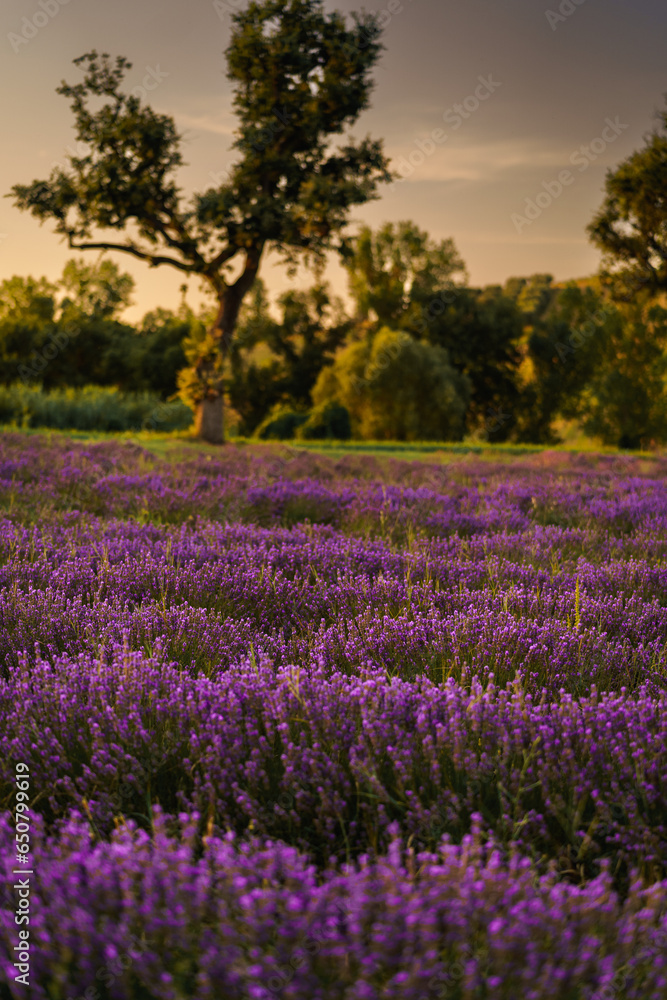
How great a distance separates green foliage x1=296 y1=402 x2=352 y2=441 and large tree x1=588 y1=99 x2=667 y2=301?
15051 mm

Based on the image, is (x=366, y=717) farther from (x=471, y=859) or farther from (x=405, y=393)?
(x=405, y=393)

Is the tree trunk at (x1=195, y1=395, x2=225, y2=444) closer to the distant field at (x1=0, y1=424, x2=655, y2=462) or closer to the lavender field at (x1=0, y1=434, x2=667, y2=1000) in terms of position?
the distant field at (x1=0, y1=424, x2=655, y2=462)

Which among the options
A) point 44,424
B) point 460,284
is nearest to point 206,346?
point 44,424

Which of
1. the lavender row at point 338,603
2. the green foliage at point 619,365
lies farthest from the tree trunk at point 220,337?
the green foliage at point 619,365

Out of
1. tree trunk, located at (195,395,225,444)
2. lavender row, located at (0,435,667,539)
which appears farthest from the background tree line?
lavender row, located at (0,435,667,539)

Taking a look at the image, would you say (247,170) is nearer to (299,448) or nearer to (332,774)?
(299,448)

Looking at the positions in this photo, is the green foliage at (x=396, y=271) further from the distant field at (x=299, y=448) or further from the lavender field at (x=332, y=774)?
the lavender field at (x=332, y=774)

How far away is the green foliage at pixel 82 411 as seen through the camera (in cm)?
2153

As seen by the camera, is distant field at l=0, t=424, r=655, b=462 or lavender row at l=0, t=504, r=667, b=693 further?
distant field at l=0, t=424, r=655, b=462

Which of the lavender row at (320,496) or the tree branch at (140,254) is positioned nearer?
the lavender row at (320,496)

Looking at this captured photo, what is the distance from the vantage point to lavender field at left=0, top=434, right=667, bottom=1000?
1053mm

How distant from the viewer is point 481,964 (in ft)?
3.49

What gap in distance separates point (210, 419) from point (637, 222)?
73.9ft

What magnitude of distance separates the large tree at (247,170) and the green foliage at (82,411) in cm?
525
